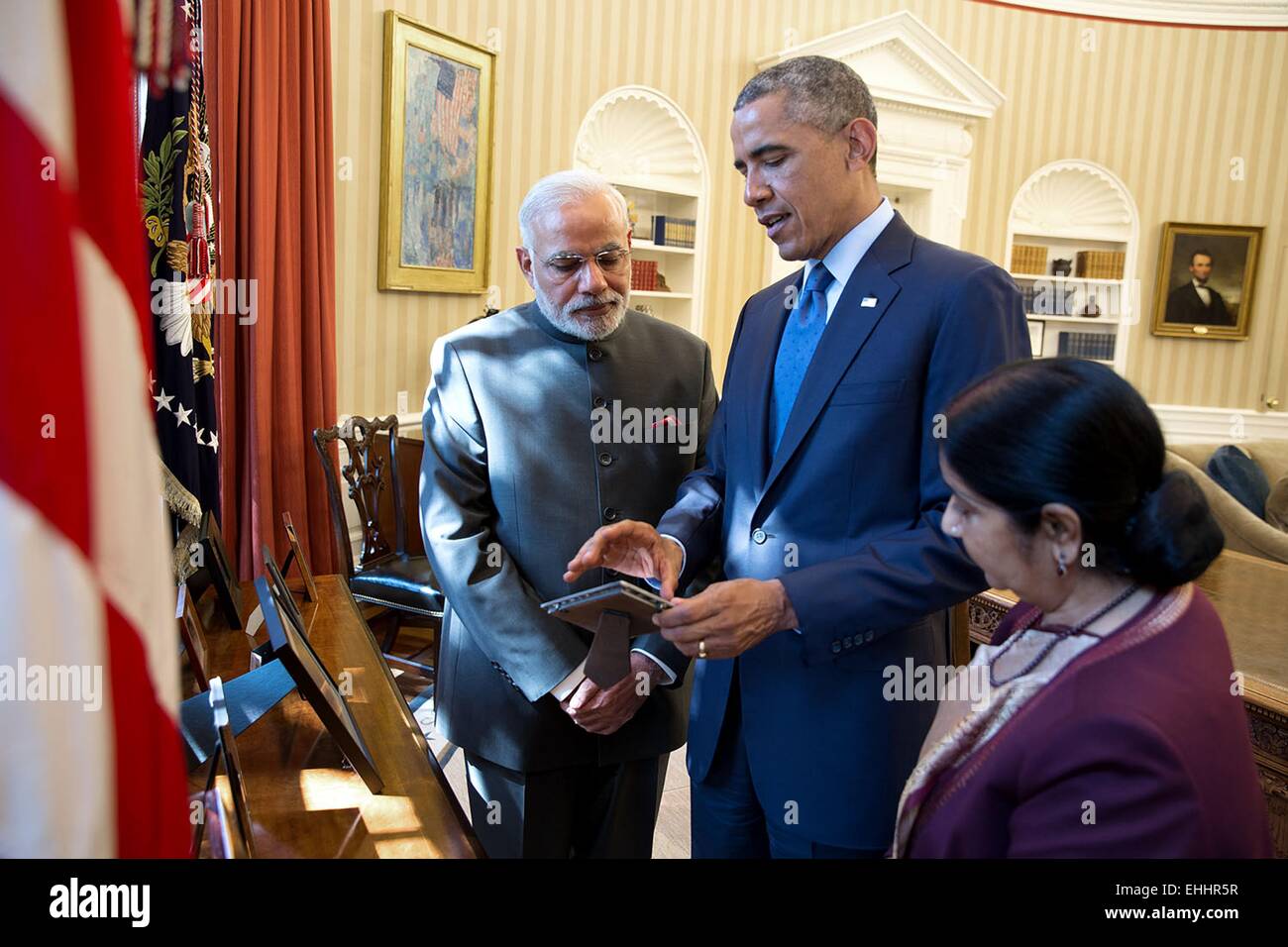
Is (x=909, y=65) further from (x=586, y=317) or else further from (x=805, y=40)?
(x=586, y=317)

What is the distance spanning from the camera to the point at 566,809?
2.19 metres

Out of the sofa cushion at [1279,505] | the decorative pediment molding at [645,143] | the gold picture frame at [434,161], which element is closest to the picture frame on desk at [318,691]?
the gold picture frame at [434,161]

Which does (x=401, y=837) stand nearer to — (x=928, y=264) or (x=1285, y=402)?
(x=928, y=264)

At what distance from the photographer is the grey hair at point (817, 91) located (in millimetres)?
1695

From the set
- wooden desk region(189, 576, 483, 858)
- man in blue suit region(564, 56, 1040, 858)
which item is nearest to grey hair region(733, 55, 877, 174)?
man in blue suit region(564, 56, 1040, 858)

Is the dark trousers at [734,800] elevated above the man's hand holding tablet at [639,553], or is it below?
below

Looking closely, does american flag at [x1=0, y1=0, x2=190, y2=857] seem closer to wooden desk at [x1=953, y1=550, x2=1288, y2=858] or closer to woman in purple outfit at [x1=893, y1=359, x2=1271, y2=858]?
woman in purple outfit at [x1=893, y1=359, x2=1271, y2=858]

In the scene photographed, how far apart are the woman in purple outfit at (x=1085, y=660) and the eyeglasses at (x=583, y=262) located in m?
1.00

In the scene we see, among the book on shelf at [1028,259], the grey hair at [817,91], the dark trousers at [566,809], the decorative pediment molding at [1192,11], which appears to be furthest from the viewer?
the book on shelf at [1028,259]

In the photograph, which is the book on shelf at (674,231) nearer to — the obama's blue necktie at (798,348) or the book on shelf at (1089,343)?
the book on shelf at (1089,343)

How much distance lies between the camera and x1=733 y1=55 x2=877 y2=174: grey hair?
170 centimetres

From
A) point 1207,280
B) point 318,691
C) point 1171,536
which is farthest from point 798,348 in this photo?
point 1207,280

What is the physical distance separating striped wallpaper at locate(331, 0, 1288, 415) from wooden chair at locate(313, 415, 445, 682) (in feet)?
3.03

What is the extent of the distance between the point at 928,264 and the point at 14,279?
1.32 metres
